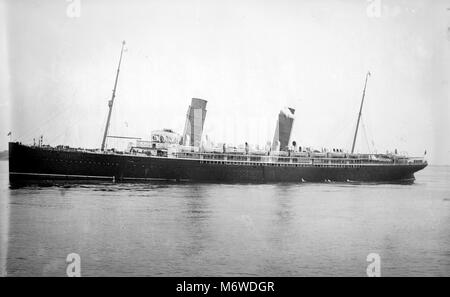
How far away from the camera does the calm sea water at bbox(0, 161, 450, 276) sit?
16.5 meters

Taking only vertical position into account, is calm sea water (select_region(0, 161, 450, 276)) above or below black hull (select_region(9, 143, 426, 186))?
below

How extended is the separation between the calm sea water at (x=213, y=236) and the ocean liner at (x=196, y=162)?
527 inches

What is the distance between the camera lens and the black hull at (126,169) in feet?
155

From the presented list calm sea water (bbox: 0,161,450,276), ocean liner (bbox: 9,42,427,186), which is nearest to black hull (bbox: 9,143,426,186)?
ocean liner (bbox: 9,42,427,186)

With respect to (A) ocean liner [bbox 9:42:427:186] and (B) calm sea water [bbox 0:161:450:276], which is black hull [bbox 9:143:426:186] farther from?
(B) calm sea water [bbox 0:161:450:276]

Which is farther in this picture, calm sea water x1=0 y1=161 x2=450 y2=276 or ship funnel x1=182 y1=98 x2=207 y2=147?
ship funnel x1=182 y1=98 x2=207 y2=147

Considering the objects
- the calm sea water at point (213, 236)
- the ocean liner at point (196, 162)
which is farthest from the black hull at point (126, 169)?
the calm sea water at point (213, 236)

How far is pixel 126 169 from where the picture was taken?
49.8m

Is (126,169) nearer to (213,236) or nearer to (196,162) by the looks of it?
(196,162)

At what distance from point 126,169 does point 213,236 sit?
3054cm
